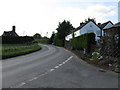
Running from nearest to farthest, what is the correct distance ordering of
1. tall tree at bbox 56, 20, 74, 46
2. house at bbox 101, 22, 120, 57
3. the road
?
the road
house at bbox 101, 22, 120, 57
tall tree at bbox 56, 20, 74, 46

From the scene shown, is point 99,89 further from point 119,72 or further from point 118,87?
point 119,72

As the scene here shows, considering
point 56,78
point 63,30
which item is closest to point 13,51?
point 56,78

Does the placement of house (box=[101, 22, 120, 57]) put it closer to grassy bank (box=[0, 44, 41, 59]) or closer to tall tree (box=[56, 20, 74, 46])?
grassy bank (box=[0, 44, 41, 59])

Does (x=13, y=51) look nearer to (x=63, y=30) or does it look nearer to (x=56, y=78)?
(x=56, y=78)

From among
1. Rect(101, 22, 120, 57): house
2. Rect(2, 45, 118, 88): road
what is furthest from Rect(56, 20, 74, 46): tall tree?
Rect(2, 45, 118, 88): road

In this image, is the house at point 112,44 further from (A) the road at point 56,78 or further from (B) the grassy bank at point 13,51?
(B) the grassy bank at point 13,51

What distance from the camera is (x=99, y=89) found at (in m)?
7.15

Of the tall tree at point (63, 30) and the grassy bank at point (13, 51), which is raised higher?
the tall tree at point (63, 30)

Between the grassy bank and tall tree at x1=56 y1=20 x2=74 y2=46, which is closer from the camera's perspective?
the grassy bank

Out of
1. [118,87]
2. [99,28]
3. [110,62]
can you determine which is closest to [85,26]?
[99,28]

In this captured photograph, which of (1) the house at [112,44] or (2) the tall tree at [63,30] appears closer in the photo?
(1) the house at [112,44]

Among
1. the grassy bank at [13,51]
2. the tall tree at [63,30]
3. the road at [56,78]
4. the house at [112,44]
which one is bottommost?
the road at [56,78]

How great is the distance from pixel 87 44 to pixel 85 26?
30.8 metres

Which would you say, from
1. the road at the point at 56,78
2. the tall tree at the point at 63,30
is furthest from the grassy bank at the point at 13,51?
the tall tree at the point at 63,30
